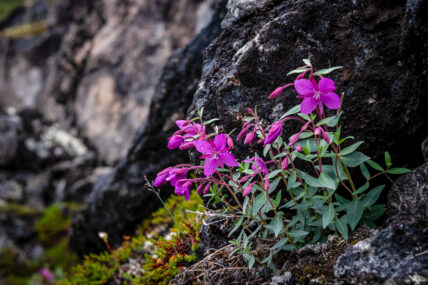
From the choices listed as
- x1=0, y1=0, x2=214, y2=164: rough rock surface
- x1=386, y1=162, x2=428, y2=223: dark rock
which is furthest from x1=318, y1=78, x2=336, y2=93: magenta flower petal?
x1=0, y1=0, x2=214, y2=164: rough rock surface

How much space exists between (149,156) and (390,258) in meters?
3.42

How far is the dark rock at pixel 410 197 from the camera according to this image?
5.55 ft

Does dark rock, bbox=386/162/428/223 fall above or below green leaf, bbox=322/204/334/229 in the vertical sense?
below

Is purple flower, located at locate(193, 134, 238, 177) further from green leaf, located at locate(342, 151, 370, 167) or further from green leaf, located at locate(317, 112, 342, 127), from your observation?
green leaf, located at locate(342, 151, 370, 167)

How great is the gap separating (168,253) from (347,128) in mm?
1767

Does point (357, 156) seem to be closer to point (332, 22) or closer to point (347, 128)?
point (347, 128)

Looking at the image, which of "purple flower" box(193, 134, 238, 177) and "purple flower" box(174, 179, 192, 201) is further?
"purple flower" box(174, 179, 192, 201)

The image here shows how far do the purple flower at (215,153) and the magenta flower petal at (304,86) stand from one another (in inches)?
18.2

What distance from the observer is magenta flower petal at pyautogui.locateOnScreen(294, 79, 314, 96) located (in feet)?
5.46

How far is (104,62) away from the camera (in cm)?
1040

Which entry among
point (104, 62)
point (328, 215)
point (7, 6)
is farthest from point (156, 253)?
point (7, 6)

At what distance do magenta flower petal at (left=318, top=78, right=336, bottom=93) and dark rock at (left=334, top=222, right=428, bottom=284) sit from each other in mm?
779

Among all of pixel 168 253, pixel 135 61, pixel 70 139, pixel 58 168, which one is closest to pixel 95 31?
pixel 135 61

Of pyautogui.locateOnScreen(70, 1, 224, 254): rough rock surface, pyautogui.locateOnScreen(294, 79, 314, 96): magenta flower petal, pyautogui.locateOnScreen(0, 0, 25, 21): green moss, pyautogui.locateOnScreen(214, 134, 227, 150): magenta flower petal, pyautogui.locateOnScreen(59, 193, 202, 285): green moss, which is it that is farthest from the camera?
pyautogui.locateOnScreen(0, 0, 25, 21): green moss
